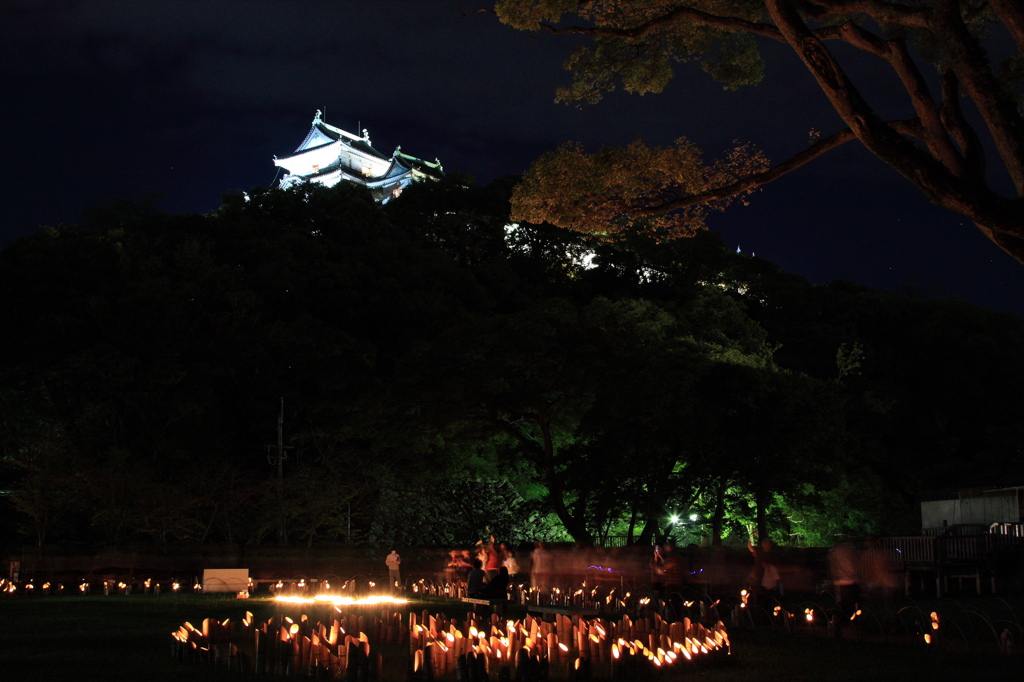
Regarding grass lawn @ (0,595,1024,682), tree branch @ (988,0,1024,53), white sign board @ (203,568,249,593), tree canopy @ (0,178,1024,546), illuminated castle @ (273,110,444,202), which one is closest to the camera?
tree branch @ (988,0,1024,53)

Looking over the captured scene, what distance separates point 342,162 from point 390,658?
245 feet

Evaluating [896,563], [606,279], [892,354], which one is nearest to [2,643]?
[896,563]

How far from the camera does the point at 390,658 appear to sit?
9.82m

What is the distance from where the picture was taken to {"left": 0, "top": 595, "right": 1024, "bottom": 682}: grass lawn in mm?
8625

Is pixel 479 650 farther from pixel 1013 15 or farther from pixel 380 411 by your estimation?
pixel 380 411

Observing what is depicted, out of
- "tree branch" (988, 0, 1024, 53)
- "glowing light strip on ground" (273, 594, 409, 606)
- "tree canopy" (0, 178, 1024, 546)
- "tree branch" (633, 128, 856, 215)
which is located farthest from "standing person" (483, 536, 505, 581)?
"tree branch" (988, 0, 1024, 53)

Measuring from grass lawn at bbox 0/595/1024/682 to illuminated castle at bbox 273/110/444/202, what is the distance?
211 ft

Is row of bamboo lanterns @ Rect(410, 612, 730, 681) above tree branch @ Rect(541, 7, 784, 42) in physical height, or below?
below

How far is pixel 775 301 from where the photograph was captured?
141 ft

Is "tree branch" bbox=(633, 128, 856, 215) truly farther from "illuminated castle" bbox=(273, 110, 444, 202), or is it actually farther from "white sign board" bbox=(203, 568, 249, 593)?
"illuminated castle" bbox=(273, 110, 444, 202)

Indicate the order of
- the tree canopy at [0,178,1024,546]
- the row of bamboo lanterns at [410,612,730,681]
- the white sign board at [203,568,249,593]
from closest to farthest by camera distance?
the row of bamboo lanterns at [410,612,730,681], the white sign board at [203,568,249,593], the tree canopy at [0,178,1024,546]

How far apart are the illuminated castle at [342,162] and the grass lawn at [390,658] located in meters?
64.2

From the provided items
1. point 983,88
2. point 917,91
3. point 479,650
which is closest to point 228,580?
point 479,650

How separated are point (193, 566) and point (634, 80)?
58.4 ft
